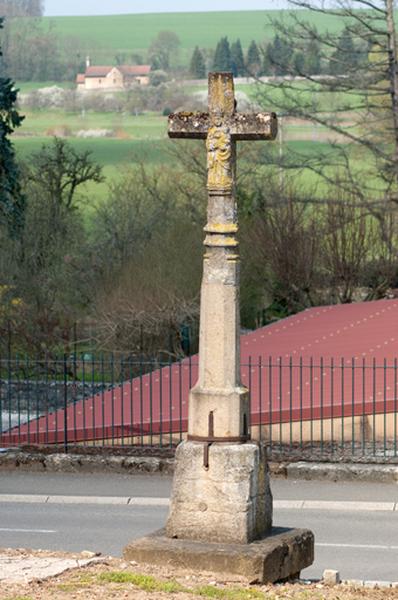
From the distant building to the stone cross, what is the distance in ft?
326

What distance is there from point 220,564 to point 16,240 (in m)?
34.4

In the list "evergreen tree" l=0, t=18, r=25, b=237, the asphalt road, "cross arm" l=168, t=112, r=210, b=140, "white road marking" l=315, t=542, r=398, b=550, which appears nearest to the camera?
"cross arm" l=168, t=112, r=210, b=140

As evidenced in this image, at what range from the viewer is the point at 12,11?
9956cm

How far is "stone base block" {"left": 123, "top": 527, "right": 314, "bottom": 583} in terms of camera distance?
34.8 feet

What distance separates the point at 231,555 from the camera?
35.0 feet

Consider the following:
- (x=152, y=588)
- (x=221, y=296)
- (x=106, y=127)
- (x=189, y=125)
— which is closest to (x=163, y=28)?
(x=106, y=127)

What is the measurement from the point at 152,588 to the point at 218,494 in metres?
Answer: 1.31

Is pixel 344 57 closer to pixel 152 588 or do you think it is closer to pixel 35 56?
pixel 152 588

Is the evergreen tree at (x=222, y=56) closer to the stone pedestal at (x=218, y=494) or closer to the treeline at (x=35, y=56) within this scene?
the treeline at (x=35, y=56)

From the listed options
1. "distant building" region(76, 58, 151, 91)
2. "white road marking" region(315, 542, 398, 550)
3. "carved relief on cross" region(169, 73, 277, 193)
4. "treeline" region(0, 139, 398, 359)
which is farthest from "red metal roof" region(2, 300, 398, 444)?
"distant building" region(76, 58, 151, 91)

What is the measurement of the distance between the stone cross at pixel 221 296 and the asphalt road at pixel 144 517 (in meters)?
2.97

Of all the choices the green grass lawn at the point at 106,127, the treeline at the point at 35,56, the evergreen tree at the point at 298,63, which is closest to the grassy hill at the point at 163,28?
the treeline at the point at 35,56

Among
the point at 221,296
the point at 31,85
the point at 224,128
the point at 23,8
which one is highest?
the point at 23,8

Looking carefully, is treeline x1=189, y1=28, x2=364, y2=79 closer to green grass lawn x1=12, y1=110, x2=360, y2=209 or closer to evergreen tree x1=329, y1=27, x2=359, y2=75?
evergreen tree x1=329, y1=27, x2=359, y2=75
